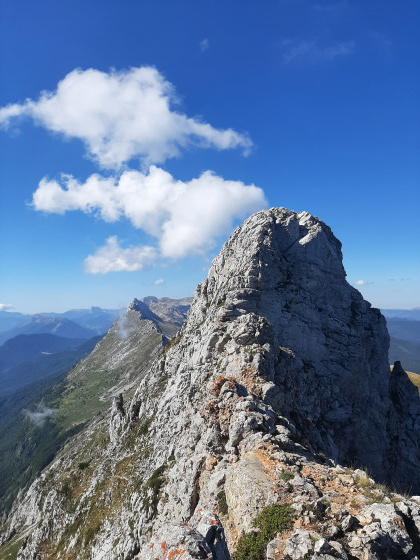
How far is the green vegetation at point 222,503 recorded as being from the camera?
19.4m

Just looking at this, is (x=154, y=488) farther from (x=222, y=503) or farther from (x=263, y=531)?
(x=263, y=531)

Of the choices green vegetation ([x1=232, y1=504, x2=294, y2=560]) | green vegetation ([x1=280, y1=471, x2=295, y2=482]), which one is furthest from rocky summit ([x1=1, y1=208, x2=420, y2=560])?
green vegetation ([x1=280, y1=471, x2=295, y2=482])

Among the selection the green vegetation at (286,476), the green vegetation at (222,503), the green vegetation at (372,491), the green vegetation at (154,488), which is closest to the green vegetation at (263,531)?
the green vegetation at (286,476)

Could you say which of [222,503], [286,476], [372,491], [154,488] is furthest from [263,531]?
[154,488]

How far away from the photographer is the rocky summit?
1471 cm

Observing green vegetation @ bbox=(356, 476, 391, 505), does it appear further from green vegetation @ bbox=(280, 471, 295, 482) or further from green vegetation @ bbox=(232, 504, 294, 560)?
green vegetation @ bbox=(232, 504, 294, 560)

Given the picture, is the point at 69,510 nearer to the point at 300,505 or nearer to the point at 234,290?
the point at 234,290

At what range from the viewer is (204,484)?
24.3 m

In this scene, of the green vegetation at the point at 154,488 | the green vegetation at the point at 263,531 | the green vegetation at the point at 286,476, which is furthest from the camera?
the green vegetation at the point at 154,488

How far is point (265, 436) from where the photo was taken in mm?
23578

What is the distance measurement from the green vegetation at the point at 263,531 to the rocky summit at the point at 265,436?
65mm

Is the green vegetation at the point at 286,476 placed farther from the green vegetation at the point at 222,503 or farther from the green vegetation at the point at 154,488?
the green vegetation at the point at 154,488

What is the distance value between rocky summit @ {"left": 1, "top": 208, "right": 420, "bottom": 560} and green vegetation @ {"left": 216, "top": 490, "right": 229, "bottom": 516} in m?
0.08

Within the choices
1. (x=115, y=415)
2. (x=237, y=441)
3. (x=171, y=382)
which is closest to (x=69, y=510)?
(x=115, y=415)
